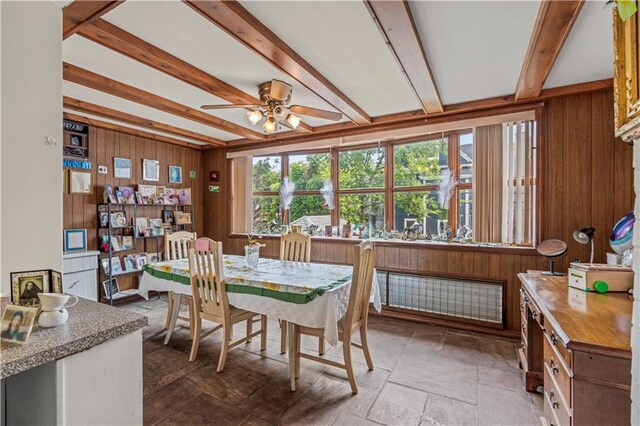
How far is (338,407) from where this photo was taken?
6.77 ft

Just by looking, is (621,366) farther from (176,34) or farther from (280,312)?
(176,34)

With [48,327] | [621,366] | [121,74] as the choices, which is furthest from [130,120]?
[621,366]

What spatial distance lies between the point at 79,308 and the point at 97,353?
0.35m

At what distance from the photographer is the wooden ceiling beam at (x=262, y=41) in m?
1.66

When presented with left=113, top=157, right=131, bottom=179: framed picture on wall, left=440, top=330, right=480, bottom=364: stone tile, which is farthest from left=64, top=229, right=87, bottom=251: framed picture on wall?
left=440, top=330, right=480, bottom=364: stone tile

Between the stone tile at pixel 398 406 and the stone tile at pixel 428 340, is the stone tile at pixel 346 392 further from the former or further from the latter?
the stone tile at pixel 428 340

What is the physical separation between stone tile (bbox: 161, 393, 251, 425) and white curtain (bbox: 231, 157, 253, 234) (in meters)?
3.11

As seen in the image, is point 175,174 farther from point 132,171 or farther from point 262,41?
point 262,41

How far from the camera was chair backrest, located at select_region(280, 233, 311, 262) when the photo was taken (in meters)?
3.37

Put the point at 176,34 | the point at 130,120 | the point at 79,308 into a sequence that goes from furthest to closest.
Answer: the point at 130,120 → the point at 176,34 → the point at 79,308

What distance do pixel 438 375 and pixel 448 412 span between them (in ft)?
1.49

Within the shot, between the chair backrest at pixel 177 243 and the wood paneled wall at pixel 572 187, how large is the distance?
290 cm

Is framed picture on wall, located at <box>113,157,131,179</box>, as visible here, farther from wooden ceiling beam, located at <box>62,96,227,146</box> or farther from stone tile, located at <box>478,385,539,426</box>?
stone tile, located at <box>478,385,539,426</box>

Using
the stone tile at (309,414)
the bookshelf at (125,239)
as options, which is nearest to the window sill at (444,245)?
the stone tile at (309,414)
